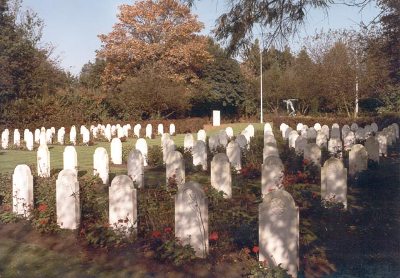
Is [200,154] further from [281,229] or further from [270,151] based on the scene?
[281,229]

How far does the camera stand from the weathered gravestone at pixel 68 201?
8055mm

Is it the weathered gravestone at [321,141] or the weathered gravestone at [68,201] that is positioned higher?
the weathered gravestone at [321,141]

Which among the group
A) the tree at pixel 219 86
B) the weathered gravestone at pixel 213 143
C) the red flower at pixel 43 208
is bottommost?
the red flower at pixel 43 208

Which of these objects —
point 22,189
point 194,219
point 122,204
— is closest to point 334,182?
point 194,219

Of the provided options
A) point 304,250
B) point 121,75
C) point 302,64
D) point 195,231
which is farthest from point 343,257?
point 302,64

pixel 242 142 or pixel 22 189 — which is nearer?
pixel 22 189

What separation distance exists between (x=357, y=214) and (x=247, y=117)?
43.5 meters

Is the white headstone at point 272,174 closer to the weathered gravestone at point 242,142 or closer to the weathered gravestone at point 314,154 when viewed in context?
the weathered gravestone at point 314,154

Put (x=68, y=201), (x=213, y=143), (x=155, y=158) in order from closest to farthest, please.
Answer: (x=68, y=201), (x=155, y=158), (x=213, y=143)

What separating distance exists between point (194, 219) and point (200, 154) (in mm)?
7487

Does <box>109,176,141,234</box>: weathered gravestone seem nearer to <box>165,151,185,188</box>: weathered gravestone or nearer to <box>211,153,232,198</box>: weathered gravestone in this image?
<box>211,153,232,198</box>: weathered gravestone

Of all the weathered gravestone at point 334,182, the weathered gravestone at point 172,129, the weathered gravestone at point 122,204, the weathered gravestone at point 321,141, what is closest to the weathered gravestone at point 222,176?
the weathered gravestone at point 334,182

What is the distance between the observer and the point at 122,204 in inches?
299

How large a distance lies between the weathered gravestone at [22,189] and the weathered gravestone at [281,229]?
16.0ft
